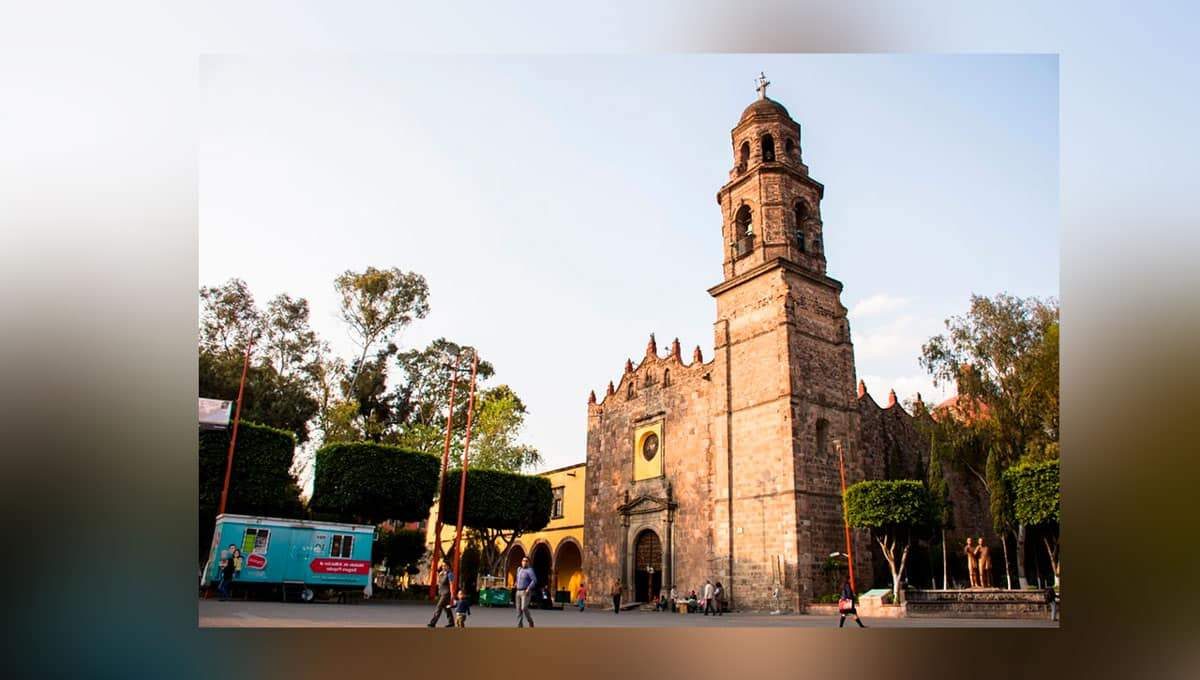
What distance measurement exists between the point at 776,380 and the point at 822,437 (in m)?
1.96

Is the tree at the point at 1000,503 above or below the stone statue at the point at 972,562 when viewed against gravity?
above

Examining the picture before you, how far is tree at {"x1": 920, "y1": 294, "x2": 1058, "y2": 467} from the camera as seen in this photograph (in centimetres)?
2142

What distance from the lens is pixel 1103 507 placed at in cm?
824

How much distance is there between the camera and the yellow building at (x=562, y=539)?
31.0m

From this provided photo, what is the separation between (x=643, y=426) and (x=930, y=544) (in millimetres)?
9203

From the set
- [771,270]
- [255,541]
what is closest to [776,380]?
[771,270]

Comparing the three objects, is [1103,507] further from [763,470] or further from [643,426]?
[643,426]

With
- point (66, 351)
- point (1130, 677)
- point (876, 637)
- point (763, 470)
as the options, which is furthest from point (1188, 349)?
point (763, 470)

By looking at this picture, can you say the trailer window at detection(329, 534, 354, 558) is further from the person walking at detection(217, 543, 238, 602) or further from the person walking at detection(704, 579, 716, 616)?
the person walking at detection(704, 579, 716, 616)

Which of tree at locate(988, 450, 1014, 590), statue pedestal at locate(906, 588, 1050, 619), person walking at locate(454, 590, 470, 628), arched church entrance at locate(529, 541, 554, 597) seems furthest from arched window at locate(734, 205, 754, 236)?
arched church entrance at locate(529, 541, 554, 597)

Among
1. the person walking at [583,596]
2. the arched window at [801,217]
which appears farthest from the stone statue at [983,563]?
the person walking at [583,596]

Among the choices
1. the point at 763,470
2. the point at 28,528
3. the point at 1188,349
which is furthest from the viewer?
the point at 763,470

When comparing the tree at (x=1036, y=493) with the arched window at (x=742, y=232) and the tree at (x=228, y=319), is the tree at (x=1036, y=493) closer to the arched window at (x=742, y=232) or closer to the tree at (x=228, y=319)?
the arched window at (x=742, y=232)

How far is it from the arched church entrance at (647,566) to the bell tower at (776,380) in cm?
322
